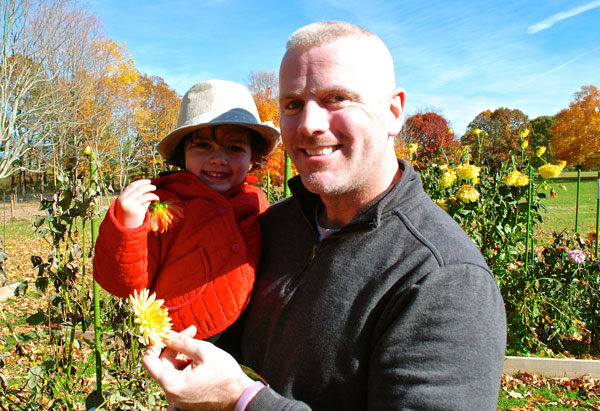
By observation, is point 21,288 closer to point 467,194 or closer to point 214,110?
point 214,110

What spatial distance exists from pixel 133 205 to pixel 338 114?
0.74 m

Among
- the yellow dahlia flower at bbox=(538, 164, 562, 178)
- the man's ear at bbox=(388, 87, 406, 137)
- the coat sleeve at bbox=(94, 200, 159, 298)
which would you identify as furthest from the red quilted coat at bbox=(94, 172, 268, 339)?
the yellow dahlia flower at bbox=(538, 164, 562, 178)

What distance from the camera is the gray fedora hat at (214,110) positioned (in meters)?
1.80

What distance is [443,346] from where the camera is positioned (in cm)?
99

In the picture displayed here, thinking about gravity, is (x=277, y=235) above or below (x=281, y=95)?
below

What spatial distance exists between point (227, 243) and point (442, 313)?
0.86 meters

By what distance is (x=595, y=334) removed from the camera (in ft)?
15.0

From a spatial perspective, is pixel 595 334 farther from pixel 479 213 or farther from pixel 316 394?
pixel 316 394

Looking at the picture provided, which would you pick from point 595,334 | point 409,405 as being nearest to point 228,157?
point 409,405

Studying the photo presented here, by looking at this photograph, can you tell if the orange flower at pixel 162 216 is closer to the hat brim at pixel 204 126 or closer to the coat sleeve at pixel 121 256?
the coat sleeve at pixel 121 256

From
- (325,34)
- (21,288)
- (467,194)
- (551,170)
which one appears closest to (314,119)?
(325,34)

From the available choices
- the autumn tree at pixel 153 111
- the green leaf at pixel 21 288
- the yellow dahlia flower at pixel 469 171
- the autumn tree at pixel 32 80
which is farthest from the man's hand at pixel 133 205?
the autumn tree at pixel 153 111

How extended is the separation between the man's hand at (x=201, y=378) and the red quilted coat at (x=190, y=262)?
0.34m

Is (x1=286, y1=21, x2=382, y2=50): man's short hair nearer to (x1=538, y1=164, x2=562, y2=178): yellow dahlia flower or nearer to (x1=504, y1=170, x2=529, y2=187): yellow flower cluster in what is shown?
(x1=504, y1=170, x2=529, y2=187): yellow flower cluster
